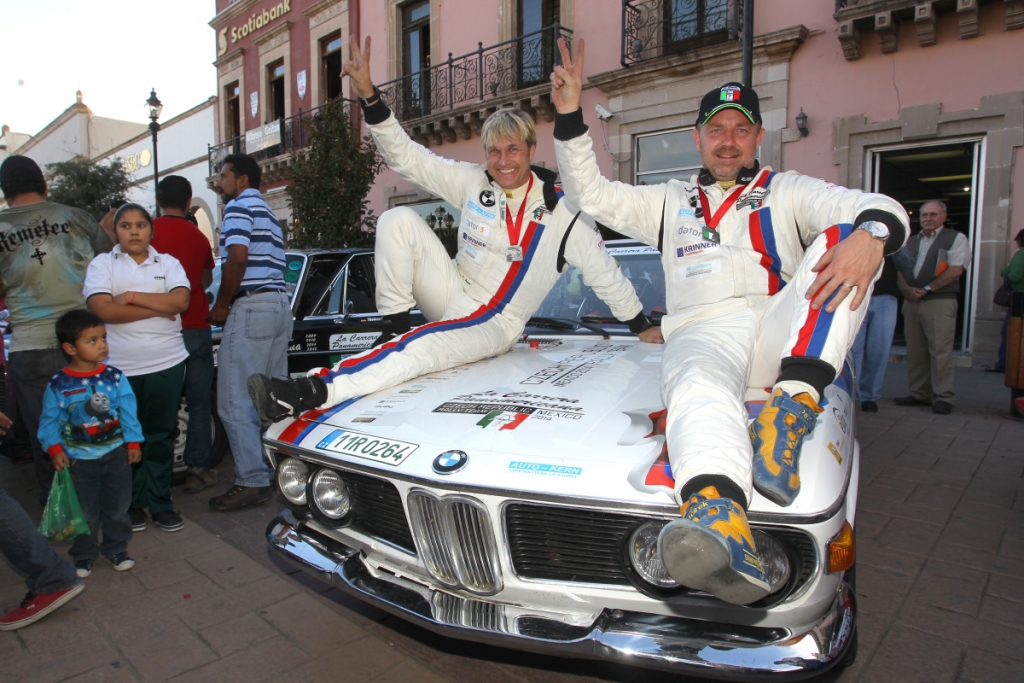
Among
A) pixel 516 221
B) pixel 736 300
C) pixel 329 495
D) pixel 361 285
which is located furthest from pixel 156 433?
pixel 736 300

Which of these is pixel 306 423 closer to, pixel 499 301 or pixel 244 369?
pixel 499 301

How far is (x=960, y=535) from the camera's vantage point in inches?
131

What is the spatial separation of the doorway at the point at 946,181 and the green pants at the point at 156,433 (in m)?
8.28

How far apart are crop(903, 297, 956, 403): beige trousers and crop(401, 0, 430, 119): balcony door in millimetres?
12169

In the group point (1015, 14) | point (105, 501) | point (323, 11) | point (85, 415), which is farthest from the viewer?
point (323, 11)

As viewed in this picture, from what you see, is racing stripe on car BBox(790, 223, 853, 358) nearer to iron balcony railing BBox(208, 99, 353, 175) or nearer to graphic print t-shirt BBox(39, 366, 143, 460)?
graphic print t-shirt BBox(39, 366, 143, 460)

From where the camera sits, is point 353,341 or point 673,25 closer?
point 353,341

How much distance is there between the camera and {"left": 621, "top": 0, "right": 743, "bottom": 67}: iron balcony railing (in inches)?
420

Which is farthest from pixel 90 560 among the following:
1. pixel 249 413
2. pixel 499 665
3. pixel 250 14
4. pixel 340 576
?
pixel 250 14

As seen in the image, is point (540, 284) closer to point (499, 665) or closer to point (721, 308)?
point (721, 308)

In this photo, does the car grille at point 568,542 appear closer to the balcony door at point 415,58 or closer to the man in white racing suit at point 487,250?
the man in white racing suit at point 487,250

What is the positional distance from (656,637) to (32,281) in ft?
11.2

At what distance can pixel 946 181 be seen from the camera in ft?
34.3

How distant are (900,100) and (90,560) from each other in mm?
10459
